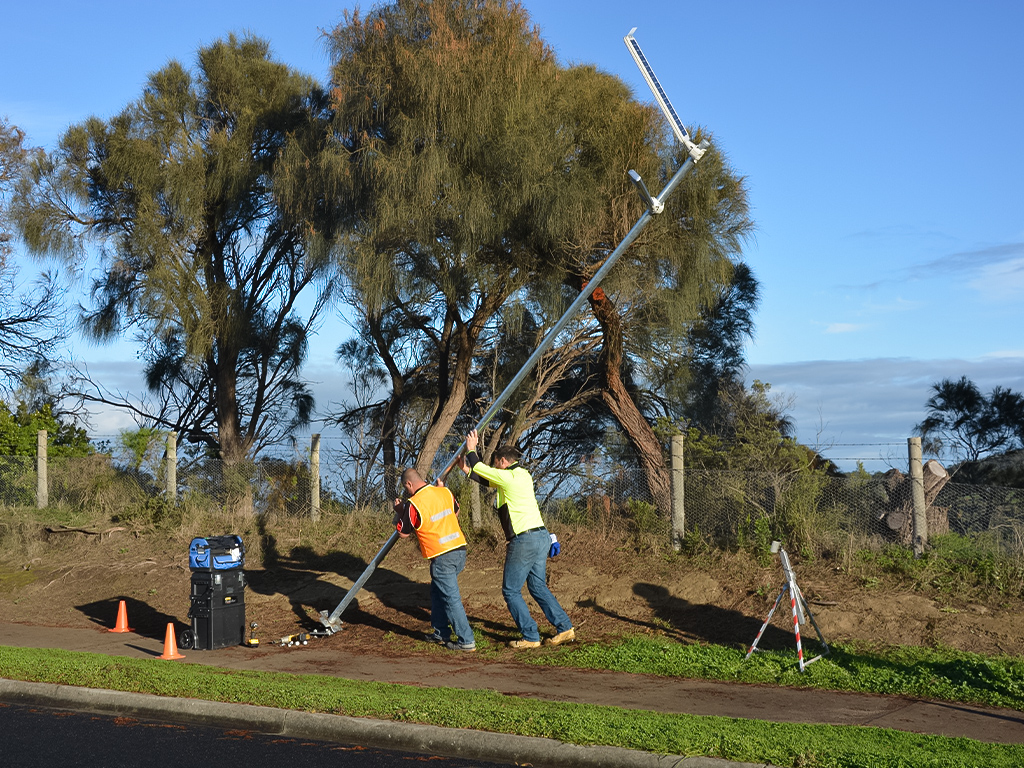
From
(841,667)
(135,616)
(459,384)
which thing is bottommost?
(841,667)

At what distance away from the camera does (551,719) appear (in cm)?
651

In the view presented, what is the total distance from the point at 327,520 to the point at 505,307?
15.3 feet

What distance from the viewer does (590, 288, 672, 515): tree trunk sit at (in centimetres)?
1497

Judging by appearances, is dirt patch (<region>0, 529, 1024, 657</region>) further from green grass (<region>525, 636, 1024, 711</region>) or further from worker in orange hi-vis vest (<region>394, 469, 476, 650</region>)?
worker in orange hi-vis vest (<region>394, 469, 476, 650</region>)

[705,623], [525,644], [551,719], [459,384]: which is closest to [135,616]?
[525,644]

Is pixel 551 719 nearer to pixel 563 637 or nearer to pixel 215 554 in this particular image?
pixel 563 637

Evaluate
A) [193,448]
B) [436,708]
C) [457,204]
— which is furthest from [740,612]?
[193,448]

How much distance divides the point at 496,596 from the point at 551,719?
Answer: 5.38 m

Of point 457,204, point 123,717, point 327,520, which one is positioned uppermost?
point 457,204

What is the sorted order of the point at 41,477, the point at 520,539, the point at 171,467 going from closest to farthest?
the point at 520,539
the point at 171,467
the point at 41,477

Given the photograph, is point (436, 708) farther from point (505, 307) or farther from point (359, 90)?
point (359, 90)

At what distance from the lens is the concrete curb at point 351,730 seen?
592 centimetres

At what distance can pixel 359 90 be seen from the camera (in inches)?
601

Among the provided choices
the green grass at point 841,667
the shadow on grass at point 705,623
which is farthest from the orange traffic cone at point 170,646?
the shadow on grass at point 705,623
